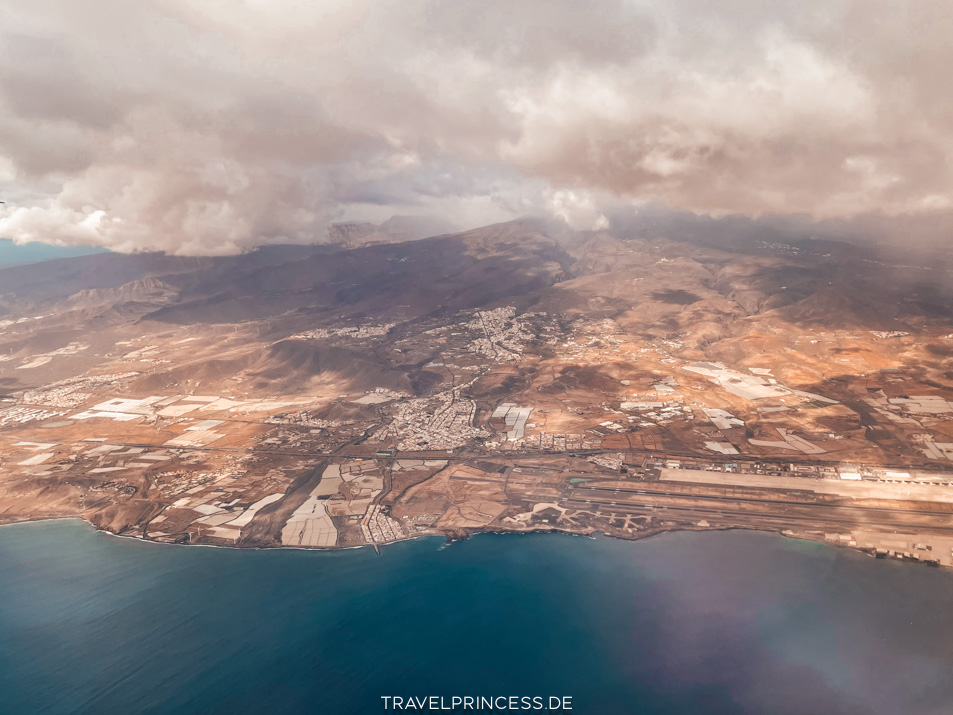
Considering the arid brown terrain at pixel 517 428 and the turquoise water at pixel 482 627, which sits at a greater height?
the arid brown terrain at pixel 517 428

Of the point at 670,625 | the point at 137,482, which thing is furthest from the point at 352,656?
the point at 137,482

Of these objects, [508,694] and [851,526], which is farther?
[851,526]

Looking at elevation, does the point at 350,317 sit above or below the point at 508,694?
above

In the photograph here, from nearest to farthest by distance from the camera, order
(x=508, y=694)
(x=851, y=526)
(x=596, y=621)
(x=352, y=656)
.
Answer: (x=508, y=694) → (x=352, y=656) → (x=596, y=621) → (x=851, y=526)

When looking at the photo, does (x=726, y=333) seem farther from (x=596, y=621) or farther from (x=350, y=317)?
(x=350, y=317)

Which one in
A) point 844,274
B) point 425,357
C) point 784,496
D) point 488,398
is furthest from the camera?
point 844,274
